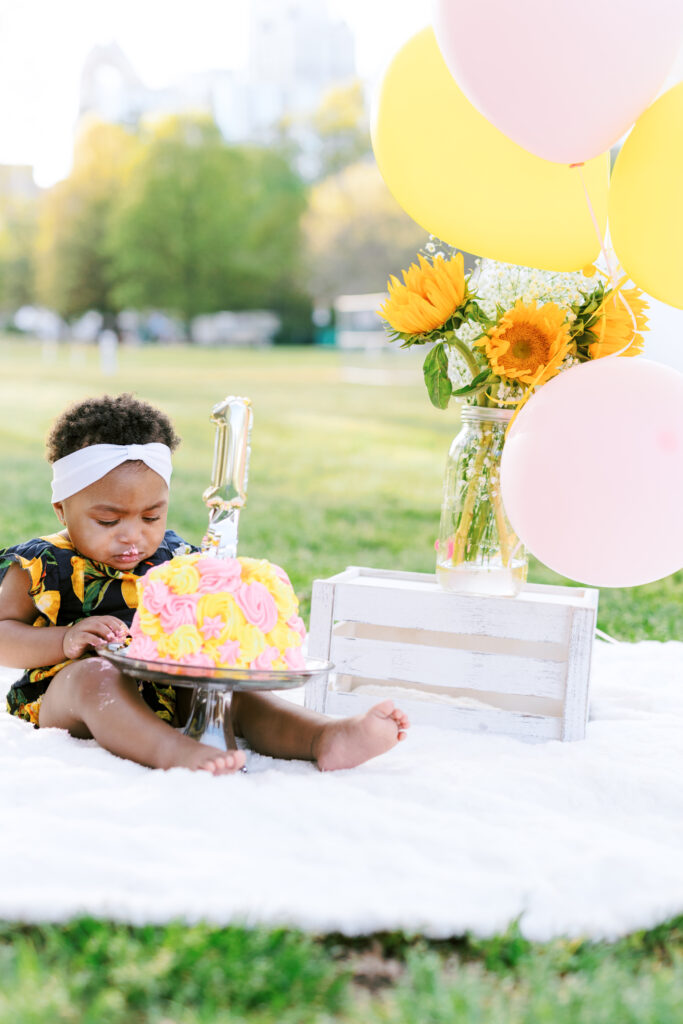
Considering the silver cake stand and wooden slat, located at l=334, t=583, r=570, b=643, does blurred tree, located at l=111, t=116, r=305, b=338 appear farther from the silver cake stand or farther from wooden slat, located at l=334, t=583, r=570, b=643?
the silver cake stand

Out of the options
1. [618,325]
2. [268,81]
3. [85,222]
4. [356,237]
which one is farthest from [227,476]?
[268,81]

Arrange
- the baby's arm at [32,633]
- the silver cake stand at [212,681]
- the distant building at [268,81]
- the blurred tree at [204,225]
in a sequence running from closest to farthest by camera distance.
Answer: the silver cake stand at [212,681] < the baby's arm at [32,633] < the blurred tree at [204,225] < the distant building at [268,81]

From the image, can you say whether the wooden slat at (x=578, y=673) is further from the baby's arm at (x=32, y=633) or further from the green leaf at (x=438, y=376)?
the baby's arm at (x=32, y=633)

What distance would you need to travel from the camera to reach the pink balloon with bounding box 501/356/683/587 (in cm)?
161

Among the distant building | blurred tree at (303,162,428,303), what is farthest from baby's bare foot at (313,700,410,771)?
the distant building

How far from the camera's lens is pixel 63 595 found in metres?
1.82

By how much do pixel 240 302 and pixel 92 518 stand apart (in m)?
17.8

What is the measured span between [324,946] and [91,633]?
714 mm

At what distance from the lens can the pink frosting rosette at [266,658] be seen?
59.4 inches

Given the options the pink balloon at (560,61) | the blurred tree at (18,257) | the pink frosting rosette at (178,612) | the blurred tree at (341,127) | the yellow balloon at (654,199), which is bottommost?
the pink frosting rosette at (178,612)

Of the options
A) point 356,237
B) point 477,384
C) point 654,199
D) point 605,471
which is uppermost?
point 356,237

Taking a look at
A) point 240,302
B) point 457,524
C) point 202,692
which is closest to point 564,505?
point 457,524

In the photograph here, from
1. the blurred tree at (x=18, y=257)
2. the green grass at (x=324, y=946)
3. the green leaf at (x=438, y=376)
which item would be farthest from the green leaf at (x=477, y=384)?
the blurred tree at (x=18, y=257)

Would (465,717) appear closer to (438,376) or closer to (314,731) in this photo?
(314,731)
